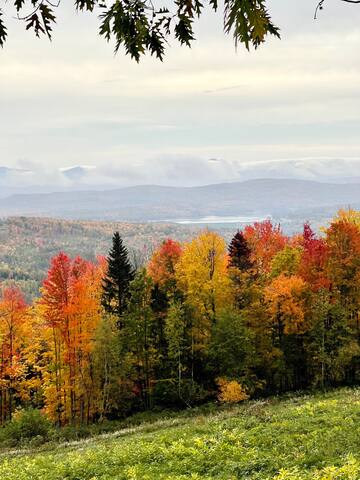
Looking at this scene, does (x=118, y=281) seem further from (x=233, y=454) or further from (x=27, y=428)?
(x=233, y=454)

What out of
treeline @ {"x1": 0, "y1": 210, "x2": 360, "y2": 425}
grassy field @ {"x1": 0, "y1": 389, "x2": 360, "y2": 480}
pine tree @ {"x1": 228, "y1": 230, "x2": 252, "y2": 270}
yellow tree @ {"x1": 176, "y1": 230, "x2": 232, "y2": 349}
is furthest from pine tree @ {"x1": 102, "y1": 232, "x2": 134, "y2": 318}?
grassy field @ {"x1": 0, "y1": 389, "x2": 360, "y2": 480}

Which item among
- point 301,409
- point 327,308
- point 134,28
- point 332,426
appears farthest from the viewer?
point 327,308

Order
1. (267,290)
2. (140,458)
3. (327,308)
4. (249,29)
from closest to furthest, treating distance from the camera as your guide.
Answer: (249,29), (140,458), (327,308), (267,290)

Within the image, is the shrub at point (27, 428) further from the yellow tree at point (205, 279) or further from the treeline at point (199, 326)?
the yellow tree at point (205, 279)

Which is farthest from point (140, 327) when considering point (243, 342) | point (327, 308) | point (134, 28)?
point (134, 28)

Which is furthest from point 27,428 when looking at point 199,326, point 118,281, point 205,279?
point 205,279

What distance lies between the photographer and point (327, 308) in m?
38.7

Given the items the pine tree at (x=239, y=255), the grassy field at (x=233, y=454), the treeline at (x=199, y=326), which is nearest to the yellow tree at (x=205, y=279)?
the treeline at (x=199, y=326)

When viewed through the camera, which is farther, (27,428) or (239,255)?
(239,255)

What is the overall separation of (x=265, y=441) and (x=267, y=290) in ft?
77.4

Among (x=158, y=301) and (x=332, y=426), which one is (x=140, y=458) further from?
(x=158, y=301)

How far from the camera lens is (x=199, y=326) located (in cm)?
4653

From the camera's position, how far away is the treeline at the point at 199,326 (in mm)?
40906

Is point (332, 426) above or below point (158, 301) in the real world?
below
